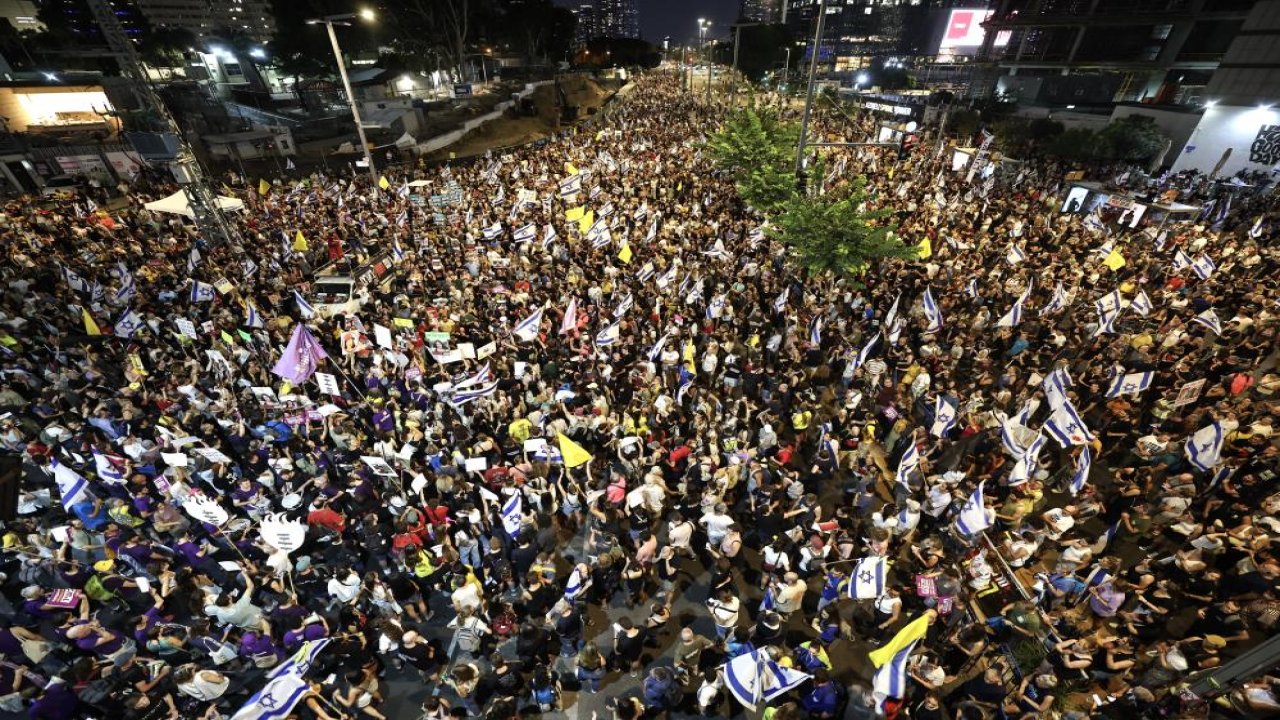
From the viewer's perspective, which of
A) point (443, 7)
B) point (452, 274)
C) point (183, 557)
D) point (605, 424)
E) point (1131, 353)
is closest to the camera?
point (183, 557)

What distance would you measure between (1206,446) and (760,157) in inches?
833

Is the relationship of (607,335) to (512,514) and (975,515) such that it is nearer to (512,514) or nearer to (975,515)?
(512,514)

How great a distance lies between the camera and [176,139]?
20.7m

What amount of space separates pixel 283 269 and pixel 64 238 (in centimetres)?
1045

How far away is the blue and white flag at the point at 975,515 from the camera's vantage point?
8.16 meters

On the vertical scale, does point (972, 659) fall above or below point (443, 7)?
below

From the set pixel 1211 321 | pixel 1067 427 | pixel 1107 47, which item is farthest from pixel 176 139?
pixel 1107 47

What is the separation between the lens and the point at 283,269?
66.2 ft

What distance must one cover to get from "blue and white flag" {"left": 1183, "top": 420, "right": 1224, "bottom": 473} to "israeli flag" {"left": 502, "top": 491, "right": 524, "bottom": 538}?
37.7ft

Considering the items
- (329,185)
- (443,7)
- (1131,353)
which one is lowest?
(329,185)

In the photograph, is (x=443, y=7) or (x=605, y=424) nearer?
(x=605, y=424)

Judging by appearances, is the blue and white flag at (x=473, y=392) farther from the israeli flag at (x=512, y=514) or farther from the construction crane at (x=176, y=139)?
the construction crane at (x=176, y=139)

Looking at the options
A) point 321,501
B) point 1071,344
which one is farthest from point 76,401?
point 1071,344

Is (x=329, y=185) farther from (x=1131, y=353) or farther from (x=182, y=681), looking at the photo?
(x=1131, y=353)
